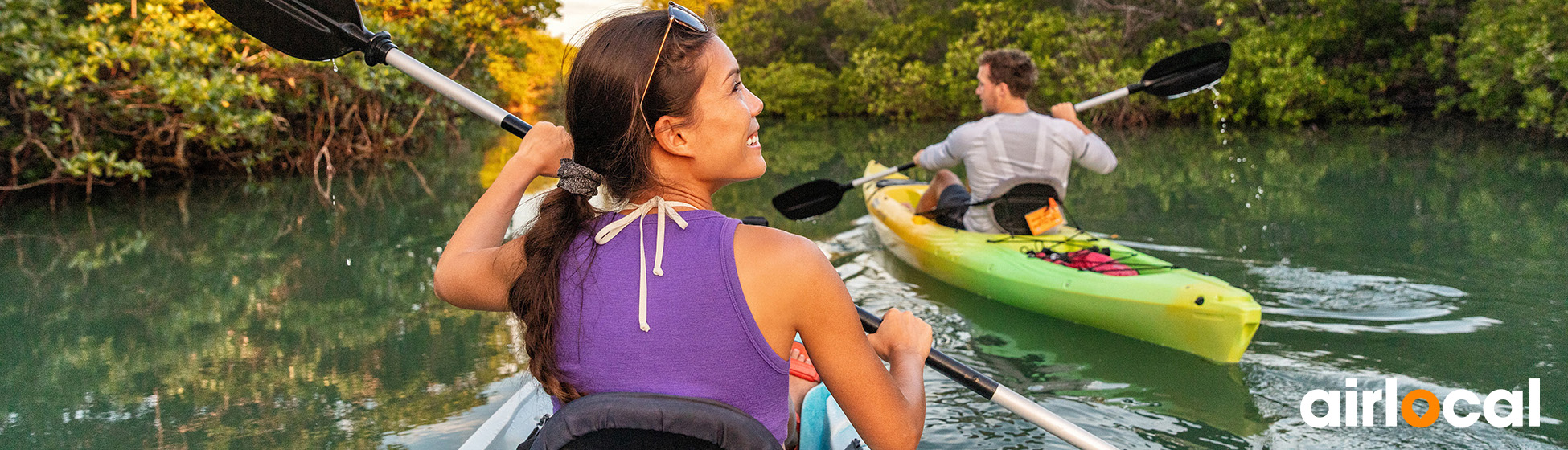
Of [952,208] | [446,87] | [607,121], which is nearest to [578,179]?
[607,121]

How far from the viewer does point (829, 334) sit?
1.22 metres

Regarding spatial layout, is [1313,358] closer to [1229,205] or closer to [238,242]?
[1229,205]

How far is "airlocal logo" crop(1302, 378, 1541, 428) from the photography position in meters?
2.87

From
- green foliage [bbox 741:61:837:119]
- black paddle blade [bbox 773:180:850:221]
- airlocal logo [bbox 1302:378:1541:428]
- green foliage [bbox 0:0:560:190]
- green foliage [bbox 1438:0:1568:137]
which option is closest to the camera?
airlocal logo [bbox 1302:378:1541:428]

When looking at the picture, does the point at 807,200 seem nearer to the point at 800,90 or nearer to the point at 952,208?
the point at 952,208

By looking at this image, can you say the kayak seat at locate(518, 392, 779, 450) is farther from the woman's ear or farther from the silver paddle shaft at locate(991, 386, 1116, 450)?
the silver paddle shaft at locate(991, 386, 1116, 450)

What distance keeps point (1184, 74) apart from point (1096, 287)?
1669 millimetres

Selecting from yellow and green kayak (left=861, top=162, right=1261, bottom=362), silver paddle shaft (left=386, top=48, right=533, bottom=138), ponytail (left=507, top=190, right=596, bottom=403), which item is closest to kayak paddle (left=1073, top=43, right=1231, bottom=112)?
yellow and green kayak (left=861, top=162, right=1261, bottom=362)

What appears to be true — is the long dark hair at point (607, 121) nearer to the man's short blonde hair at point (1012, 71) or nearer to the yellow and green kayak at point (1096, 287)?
the yellow and green kayak at point (1096, 287)

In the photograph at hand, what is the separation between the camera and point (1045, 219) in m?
4.49

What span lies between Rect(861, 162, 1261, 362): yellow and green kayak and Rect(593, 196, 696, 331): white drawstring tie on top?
2.65 metres

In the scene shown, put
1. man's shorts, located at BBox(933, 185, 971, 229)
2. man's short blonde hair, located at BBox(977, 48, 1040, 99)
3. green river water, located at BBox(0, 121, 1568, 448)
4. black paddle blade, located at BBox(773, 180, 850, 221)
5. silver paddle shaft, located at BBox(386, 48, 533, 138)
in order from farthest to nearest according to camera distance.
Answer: man's shorts, located at BBox(933, 185, 971, 229)
black paddle blade, located at BBox(773, 180, 850, 221)
man's short blonde hair, located at BBox(977, 48, 1040, 99)
green river water, located at BBox(0, 121, 1568, 448)
silver paddle shaft, located at BBox(386, 48, 533, 138)

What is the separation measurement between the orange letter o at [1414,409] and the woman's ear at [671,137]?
2486 mm

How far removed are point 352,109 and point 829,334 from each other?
414 inches
